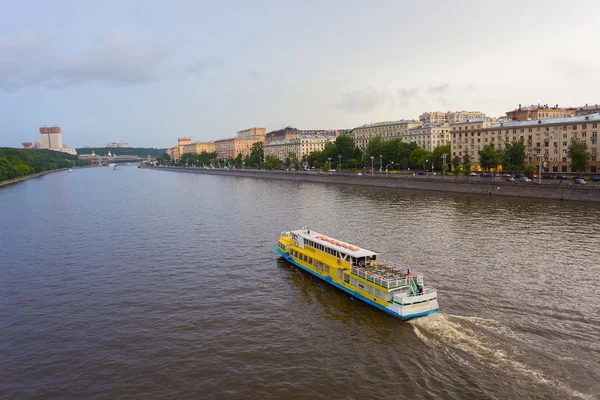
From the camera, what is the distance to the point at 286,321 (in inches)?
909

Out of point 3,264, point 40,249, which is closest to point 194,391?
point 3,264

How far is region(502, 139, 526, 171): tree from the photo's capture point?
83812mm

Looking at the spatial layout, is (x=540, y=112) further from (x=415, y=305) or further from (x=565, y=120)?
(x=415, y=305)

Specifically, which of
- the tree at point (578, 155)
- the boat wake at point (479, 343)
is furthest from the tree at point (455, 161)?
the boat wake at point (479, 343)

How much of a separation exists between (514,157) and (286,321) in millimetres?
76599

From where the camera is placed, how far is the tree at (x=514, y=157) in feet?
275

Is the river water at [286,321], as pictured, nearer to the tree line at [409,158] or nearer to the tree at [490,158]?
the tree line at [409,158]

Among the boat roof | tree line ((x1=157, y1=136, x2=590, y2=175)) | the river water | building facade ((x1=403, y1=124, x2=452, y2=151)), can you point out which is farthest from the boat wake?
building facade ((x1=403, y1=124, x2=452, y2=151))

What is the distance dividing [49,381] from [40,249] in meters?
26.9

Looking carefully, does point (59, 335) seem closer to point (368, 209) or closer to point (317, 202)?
point (368, 209)

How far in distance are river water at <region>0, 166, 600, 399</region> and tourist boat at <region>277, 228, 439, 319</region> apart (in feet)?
2.36

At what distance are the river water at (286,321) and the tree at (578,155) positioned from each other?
40095mm

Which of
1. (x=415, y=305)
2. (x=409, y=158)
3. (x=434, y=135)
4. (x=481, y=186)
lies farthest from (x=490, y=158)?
(x=415, y=305)

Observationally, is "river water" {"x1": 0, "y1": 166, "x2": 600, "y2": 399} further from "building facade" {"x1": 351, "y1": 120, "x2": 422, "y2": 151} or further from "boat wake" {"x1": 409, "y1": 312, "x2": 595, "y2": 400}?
"building facade" {"x1": 351, "y1": 120, "x2": 422, "y2": 151}
